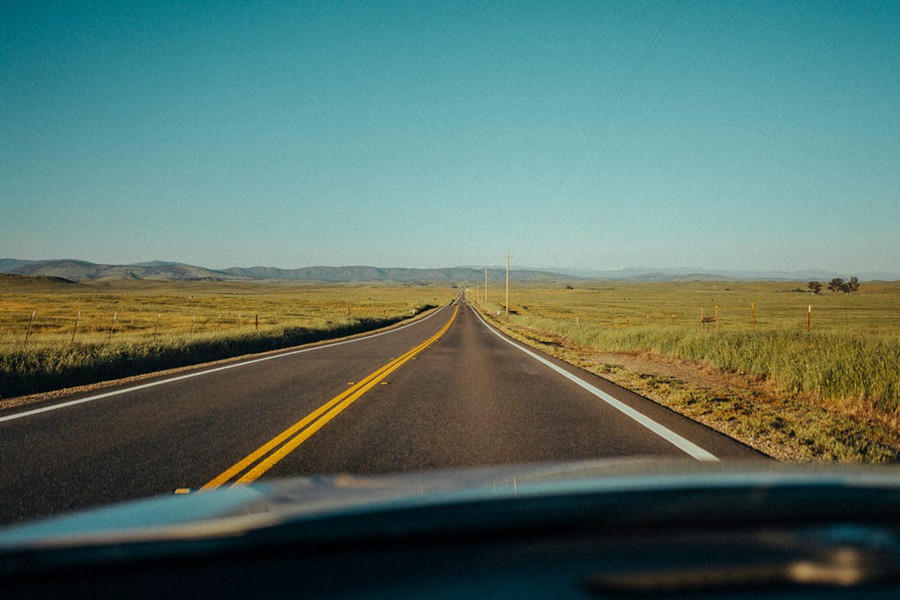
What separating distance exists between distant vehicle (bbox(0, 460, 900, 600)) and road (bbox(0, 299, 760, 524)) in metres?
2.72

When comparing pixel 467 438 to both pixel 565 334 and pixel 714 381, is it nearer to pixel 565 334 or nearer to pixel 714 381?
pixel 714 381

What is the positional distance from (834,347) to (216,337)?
16.0 m

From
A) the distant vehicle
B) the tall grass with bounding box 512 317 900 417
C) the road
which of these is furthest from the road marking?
the tall grass with bounding box 512 317 900 417

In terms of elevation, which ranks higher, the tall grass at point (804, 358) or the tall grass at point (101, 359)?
the tall grass at point (804, 358)

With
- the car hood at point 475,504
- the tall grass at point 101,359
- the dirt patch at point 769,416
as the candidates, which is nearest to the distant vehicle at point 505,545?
the car hood at point 475,504

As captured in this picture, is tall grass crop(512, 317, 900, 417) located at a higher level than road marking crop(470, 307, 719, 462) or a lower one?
higher

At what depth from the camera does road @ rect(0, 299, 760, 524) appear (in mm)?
4258

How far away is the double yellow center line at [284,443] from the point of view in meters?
4.17

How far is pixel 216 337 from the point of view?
16297 mm

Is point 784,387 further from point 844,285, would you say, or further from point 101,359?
point 844,285

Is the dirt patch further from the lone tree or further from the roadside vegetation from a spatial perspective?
the lone tree

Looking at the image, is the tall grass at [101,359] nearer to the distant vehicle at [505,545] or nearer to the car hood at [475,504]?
the car hood at [475,504]

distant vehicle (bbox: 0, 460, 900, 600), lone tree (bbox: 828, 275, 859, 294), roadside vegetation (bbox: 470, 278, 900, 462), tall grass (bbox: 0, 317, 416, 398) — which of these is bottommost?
tall grass (bbox: 0, 317, 416, 398)

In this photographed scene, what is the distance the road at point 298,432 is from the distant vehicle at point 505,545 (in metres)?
2.72
